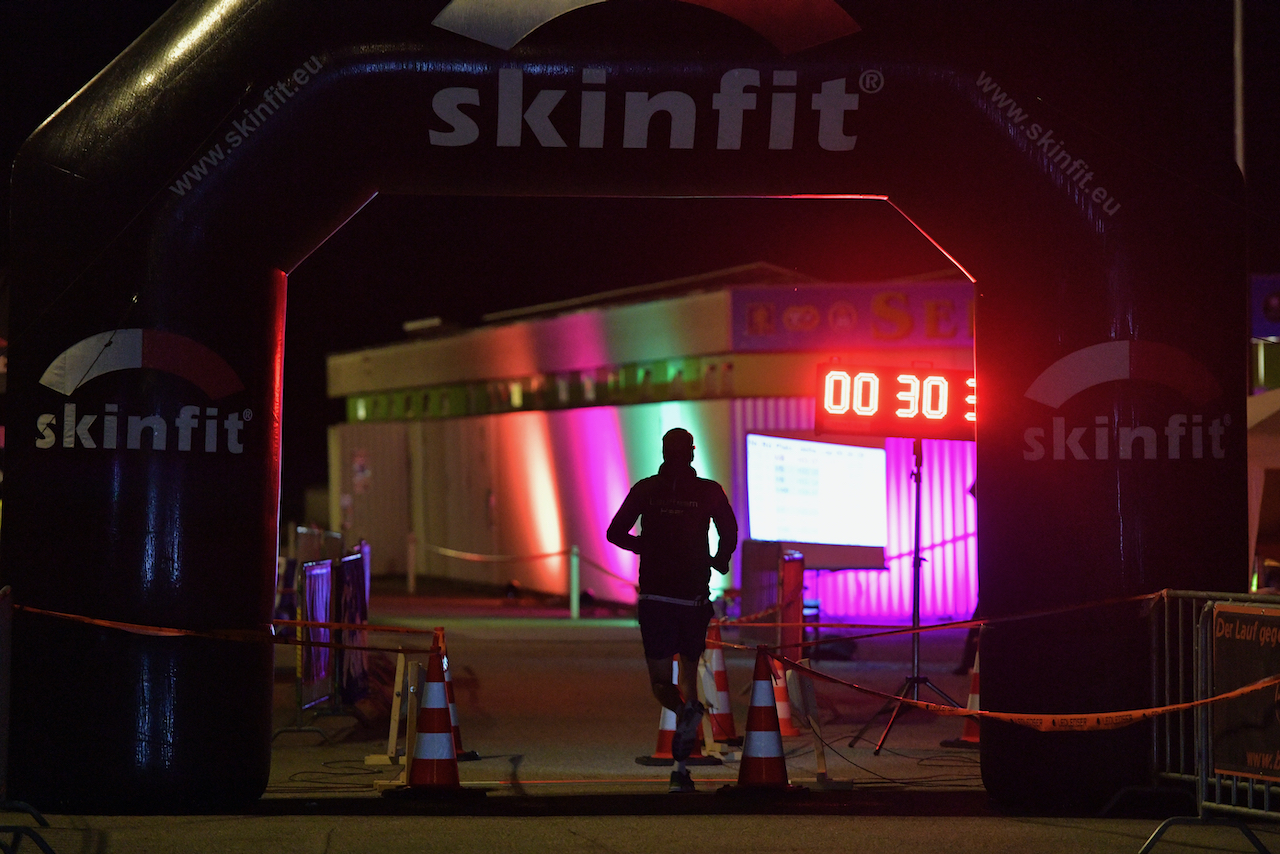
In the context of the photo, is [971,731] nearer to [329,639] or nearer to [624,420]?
[329,639]

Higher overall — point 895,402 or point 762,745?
point 895,402

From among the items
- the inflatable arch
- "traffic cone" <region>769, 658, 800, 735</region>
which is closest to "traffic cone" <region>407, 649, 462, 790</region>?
the inflatable arch

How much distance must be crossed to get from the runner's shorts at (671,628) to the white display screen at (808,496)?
766 cm

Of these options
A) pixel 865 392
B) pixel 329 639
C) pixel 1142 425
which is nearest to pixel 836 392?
pixel 865 392

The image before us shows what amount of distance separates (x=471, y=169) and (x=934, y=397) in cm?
515

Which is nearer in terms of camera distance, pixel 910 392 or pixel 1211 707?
pixel 1211 707

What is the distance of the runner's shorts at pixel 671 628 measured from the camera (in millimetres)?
8461

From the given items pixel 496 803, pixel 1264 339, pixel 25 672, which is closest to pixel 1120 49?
pixel 496 803

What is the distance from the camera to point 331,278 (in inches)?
1762

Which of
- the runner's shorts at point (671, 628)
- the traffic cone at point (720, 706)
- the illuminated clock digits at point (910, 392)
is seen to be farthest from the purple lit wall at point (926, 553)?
the runner's shorts at point (671, 628)

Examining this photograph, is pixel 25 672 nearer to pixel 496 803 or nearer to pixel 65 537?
pixel 65 537

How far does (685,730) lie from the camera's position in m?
8.29

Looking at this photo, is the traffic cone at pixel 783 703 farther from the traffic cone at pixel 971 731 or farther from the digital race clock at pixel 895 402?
the digital race clock at pixel 895 402

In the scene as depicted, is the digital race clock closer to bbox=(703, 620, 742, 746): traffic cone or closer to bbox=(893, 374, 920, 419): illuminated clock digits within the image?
bbox=(893, 374, 920, 419): illuminated clock digits
